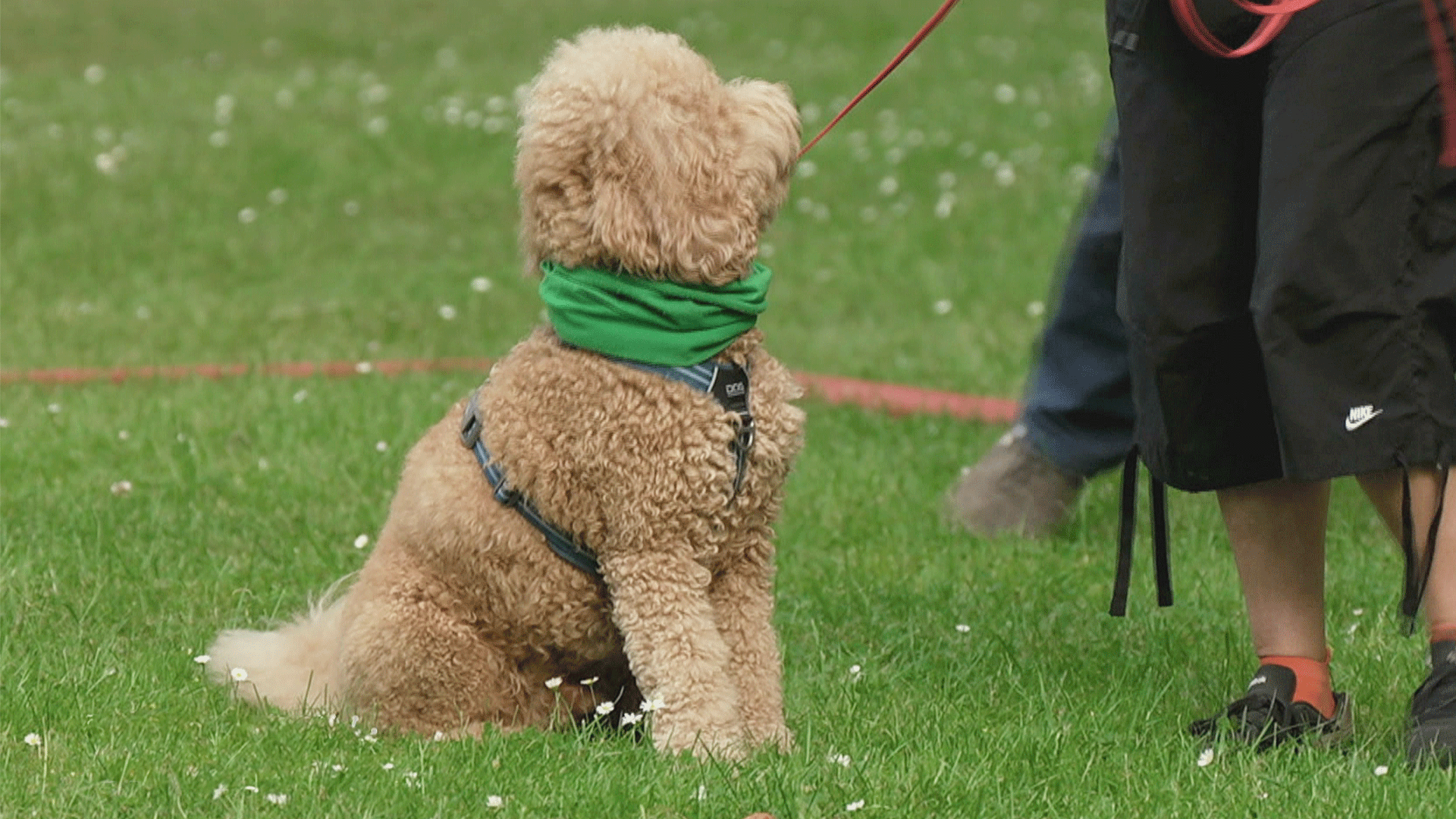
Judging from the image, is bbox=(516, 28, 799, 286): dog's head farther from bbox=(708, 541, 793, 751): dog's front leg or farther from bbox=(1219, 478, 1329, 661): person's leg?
bbox=(1219, 478, 1329, 661): person's leg

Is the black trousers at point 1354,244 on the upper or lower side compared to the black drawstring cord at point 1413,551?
upper

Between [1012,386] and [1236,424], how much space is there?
3804 mm

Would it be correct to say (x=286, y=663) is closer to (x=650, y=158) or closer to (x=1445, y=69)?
(x=650, y=158)

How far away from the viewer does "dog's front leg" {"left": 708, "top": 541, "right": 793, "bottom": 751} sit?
368 cm

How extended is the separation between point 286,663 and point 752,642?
0.99 meters

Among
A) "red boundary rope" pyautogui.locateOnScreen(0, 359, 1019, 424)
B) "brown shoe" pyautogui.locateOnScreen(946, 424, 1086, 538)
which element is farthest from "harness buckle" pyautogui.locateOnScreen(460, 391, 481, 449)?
"red boundary rope" pyautogui.locateOnScreen(0, 359, 1019, 424)

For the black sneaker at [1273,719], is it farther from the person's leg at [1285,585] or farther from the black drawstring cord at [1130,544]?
the black drawstring cord at [1130,544]

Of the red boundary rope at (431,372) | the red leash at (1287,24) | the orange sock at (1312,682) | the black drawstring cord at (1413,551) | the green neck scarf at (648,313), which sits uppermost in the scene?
the red leash at (1287,24)

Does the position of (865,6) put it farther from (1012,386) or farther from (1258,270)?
(1258,270)

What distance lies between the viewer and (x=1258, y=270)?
350 centimetres

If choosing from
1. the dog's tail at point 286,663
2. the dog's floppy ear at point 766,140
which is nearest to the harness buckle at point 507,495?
the dog's tail at point 286,663

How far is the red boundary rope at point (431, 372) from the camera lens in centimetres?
708

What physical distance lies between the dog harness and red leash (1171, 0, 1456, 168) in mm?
969

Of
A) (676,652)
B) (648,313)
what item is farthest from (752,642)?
(648,313)
